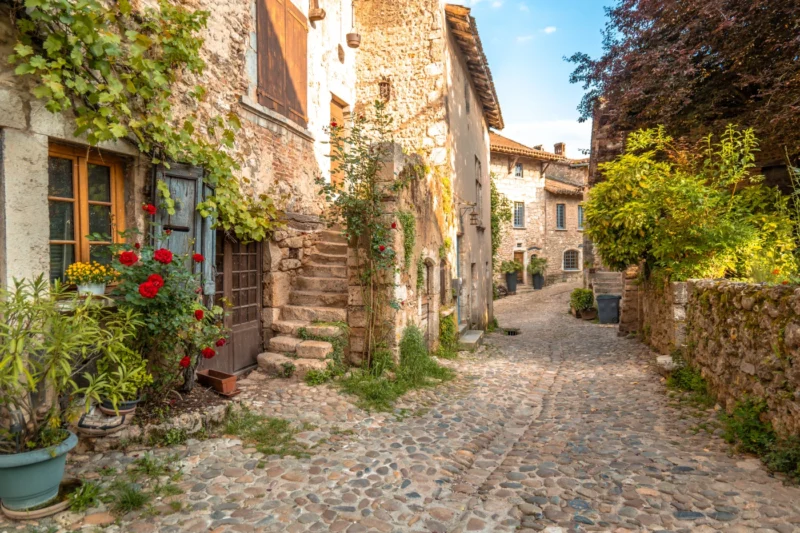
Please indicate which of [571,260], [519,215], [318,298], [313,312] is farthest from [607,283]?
[571,260]

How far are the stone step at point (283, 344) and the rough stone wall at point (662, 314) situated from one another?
205 inches

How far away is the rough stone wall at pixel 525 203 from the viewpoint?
992 inches

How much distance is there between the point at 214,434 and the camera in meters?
3.91

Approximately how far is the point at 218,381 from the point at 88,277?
160cm

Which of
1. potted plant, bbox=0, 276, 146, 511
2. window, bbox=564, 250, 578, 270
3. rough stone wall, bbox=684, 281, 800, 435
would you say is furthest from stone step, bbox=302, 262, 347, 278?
window, bbox=564, 250, 578, 270

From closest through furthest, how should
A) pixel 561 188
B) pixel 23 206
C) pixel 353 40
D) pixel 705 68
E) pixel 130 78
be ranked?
pixel 23 206, pixel 130 78, pixel 705 68, pixel 353 40, pixel 561 188

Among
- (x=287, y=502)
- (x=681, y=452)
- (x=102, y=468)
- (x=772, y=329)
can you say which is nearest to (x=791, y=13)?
(x=772, y=329)

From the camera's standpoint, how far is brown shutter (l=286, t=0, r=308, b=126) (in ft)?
22.5

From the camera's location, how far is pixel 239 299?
588cm

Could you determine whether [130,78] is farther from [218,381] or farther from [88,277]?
[218,381]

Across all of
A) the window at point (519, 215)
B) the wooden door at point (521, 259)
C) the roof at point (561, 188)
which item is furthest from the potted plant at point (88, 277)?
the roof at point (561, 188)

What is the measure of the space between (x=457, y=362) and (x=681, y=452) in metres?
4.09

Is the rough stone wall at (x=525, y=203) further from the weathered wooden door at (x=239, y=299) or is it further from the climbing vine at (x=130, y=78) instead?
the climbing vine at (x=130, y=78)

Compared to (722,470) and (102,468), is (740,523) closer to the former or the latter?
(722,470)
